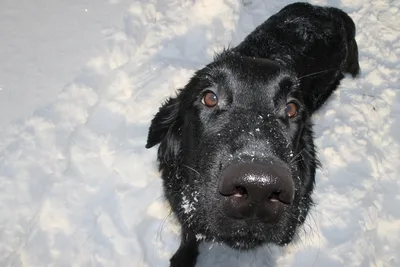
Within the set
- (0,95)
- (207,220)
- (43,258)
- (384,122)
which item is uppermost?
(207,220)

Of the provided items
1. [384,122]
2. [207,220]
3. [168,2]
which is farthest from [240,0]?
[207,220]

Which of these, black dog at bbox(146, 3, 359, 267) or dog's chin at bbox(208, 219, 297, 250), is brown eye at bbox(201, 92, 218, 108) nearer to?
black dog at bbox(146, 3, 359, 267)

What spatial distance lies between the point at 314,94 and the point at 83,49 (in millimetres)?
2368

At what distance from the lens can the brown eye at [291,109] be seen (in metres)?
2.95

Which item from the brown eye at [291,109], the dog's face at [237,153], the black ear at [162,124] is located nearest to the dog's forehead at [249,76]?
the dog's face at [237,153]

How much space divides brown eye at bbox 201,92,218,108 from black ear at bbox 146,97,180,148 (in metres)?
0.58

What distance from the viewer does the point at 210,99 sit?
2.88m

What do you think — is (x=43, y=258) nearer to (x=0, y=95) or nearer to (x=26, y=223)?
(x=26, y=223)

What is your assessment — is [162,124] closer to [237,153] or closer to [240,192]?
[237,153]

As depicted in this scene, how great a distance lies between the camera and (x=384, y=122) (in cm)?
441

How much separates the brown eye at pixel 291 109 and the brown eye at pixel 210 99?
0.50 meters

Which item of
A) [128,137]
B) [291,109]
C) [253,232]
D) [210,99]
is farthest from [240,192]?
[128,137]

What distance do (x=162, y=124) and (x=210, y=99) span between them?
29.3 inches

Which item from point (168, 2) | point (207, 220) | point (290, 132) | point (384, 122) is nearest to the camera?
point (207, 220)
